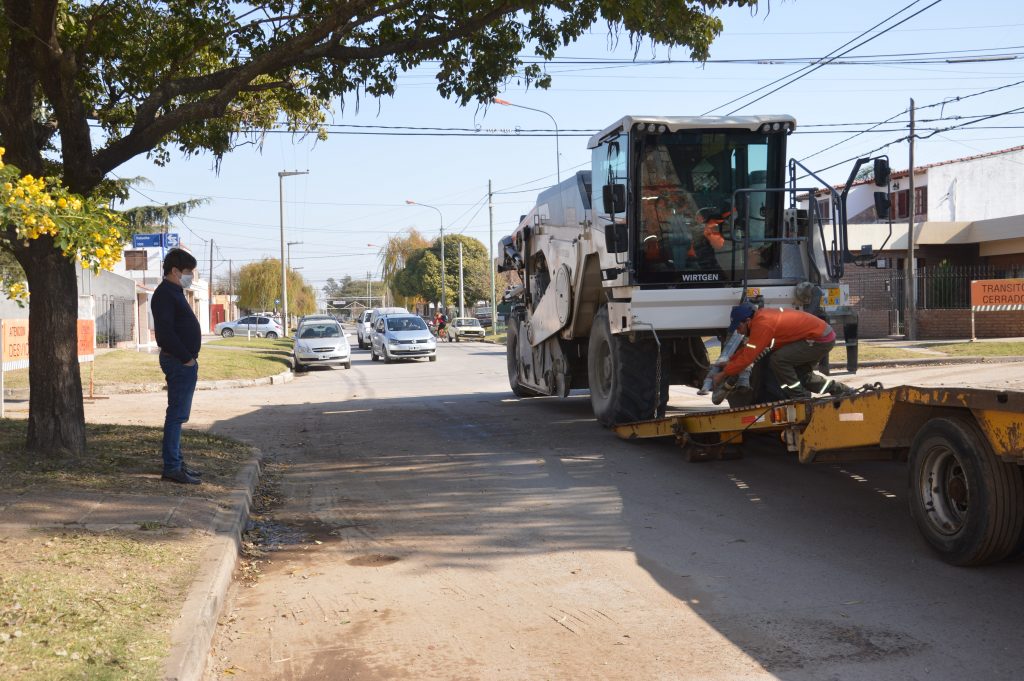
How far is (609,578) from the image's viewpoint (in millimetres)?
5730

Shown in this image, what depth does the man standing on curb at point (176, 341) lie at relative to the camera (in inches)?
311

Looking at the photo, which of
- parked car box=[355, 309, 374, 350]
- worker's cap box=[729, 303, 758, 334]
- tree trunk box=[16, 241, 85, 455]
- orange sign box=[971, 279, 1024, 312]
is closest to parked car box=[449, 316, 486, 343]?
parked car box=[355, 309, 374, 350]

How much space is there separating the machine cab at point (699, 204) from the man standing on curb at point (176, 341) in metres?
4.55

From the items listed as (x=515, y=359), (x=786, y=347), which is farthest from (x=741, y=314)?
Result: (x=515, y=359)

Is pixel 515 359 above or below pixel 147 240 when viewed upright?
below

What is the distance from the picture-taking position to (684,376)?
1199cm

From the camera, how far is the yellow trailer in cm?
512

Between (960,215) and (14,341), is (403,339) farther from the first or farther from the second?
(960,215)

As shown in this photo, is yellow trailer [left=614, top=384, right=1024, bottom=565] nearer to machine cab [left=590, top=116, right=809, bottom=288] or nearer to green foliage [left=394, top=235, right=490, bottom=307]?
machine cab [left=590, top=116, right=809, bottom=288]

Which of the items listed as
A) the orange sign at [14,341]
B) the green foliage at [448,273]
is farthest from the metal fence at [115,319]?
the green foliage at [448,273]

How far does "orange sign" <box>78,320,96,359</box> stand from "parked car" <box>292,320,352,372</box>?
427 inches

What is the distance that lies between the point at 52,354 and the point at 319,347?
2088 centimetres

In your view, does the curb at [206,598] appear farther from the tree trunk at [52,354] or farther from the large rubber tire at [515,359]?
the large rubber tire at [515,359]

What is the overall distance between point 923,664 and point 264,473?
7102 mm
